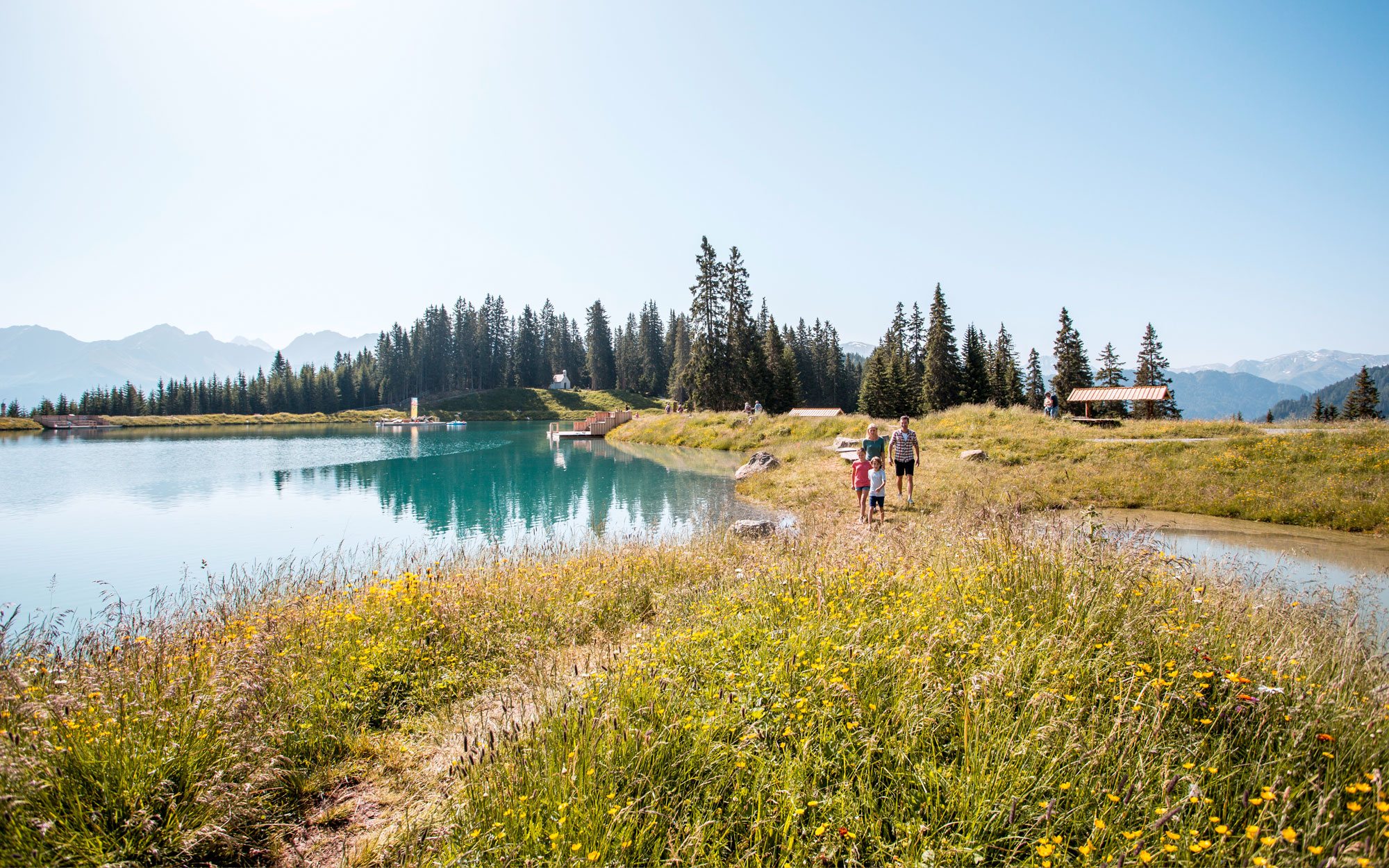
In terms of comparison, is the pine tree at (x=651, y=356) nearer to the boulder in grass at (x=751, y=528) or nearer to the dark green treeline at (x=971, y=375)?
the dark green treeline at (x=971, y=375)

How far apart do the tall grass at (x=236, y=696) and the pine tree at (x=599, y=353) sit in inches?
4281

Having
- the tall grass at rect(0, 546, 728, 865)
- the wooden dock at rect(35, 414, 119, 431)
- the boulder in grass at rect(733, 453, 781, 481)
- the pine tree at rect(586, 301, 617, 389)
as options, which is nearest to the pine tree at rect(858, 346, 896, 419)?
the boulder in grass at rect(733, 453, 781, 481)

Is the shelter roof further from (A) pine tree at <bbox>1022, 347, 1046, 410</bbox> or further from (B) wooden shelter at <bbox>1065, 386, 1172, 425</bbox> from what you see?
(A) pine tree at <bbox>1022, 347, 1046, 410</bbox>

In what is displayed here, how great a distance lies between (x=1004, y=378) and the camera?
198 ft

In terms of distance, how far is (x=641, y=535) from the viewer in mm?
14617

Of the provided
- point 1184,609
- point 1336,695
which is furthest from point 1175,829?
point 1184,609

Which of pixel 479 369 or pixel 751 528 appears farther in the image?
pixel 479 369

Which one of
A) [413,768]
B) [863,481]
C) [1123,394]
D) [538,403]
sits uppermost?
[538,403]

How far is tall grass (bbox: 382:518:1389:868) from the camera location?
2781mm

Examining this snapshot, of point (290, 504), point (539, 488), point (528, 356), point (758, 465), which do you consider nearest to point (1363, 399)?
point (758, 465)

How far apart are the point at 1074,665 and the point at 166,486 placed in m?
36.2

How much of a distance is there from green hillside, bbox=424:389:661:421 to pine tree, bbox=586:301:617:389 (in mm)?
5514

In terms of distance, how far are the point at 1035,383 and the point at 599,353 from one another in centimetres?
7552

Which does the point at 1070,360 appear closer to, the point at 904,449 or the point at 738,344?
the point at 738,344
